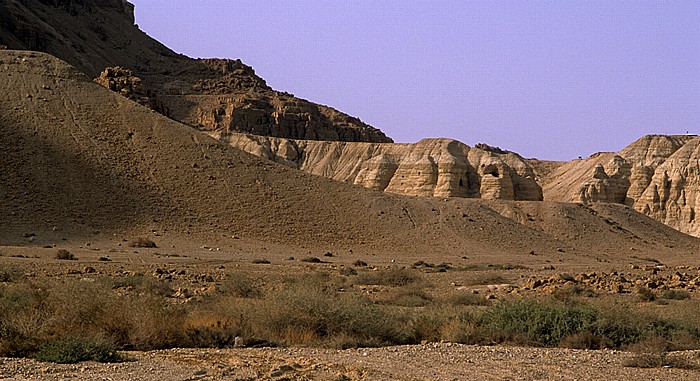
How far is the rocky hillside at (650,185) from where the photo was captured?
306ft

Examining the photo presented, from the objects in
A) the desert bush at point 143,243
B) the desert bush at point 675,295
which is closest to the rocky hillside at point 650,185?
the desert bush at point 143,243

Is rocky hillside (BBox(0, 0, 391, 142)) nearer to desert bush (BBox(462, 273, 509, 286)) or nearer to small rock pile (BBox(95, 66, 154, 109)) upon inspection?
small rock pile (BBox(95, 66, 154, 109))

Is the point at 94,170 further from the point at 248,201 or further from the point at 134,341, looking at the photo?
the point at 134,341

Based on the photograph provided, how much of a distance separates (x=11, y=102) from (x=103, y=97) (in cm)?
584

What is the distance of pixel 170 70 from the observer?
525 ft

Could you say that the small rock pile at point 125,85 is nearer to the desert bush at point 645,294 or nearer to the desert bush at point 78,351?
the desert bush at point 645,294

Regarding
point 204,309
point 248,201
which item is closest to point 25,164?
point 248,201

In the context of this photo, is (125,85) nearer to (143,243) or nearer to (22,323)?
(143,243)

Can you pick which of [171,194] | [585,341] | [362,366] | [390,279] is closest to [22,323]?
[362,366]

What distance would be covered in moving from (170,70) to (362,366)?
15300cm

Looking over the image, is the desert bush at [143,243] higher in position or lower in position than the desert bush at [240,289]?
lower

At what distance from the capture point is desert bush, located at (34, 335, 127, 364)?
1179 centimetres

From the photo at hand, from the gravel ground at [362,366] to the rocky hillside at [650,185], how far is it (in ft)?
261

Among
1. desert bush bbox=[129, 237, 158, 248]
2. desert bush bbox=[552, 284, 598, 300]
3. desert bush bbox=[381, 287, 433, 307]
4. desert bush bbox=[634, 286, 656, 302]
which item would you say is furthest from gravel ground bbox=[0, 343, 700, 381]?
desert bush bbox=[129, 237, 158, 248]
